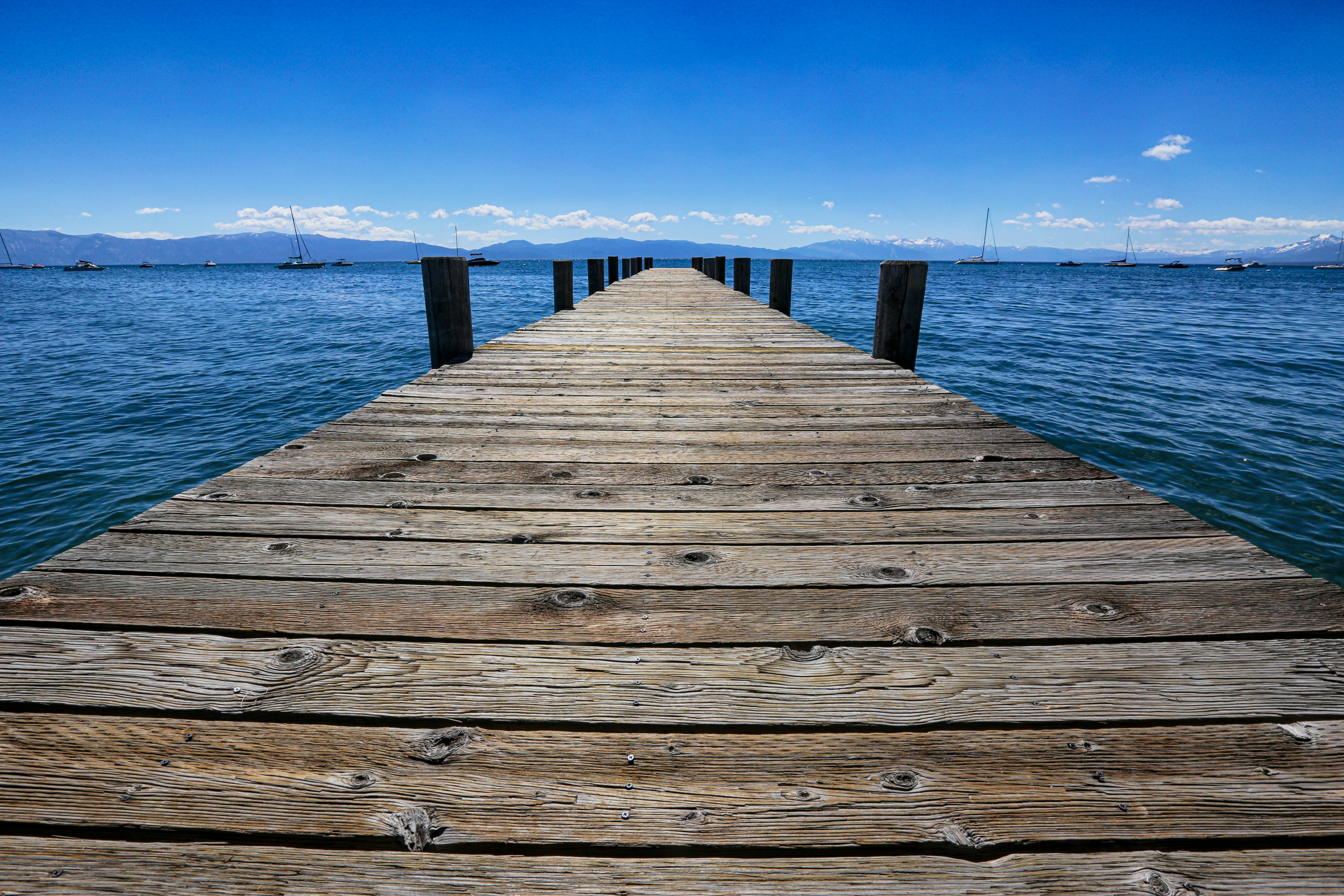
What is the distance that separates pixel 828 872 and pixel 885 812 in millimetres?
165

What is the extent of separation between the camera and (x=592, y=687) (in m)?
1.39

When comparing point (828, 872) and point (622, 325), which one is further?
point (622, 325)

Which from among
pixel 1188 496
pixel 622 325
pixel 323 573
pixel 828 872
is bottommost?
pixel 1188 496

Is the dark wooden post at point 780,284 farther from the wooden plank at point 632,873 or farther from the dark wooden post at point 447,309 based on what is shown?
the wooden plank at point 632,873

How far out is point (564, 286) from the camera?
9336 millimetres

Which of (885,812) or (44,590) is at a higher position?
(44,590)

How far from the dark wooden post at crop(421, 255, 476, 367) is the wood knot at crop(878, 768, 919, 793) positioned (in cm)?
450

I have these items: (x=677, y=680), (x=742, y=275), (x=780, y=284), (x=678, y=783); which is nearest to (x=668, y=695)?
(x=677, y=680)

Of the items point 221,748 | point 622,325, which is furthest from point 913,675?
point 622,325

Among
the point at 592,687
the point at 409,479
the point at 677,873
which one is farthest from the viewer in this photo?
the point at 409,479

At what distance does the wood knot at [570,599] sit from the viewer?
66.2 inches

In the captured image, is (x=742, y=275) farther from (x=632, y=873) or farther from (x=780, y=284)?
(x=632, y=873)

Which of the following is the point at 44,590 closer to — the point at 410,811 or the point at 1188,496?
the point at 410,811

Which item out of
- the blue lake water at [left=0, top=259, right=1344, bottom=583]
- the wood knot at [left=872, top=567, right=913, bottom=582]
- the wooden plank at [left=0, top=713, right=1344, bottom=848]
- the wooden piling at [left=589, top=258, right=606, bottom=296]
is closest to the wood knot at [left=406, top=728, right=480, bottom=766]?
the wooden plank at [left=0, top=713, right=1344, bottom=848]
